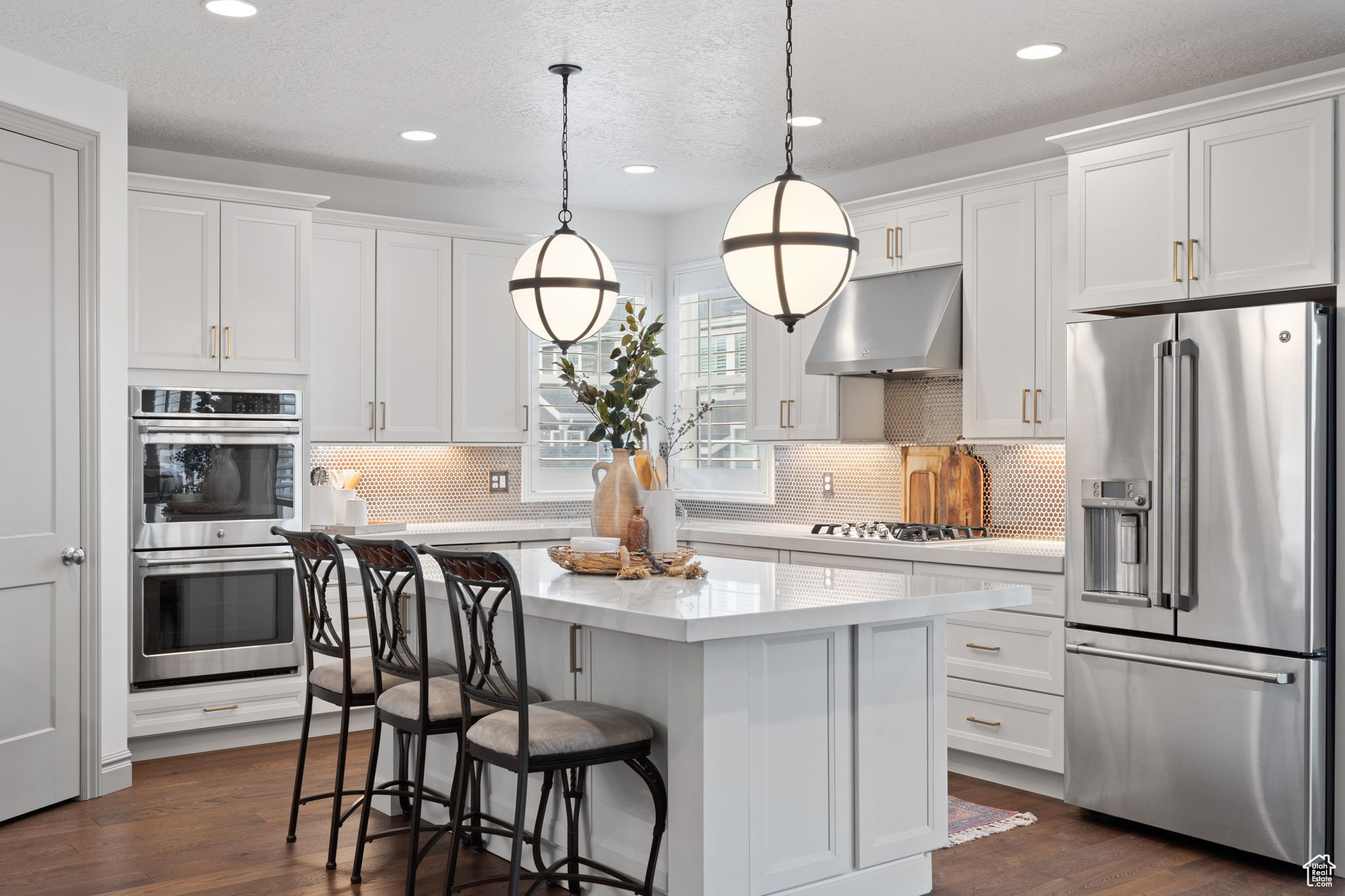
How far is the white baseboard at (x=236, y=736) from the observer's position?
4887 mm

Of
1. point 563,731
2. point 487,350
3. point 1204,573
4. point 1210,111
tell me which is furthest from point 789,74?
point 487,350

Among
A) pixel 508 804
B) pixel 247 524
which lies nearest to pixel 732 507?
pixel 247 524

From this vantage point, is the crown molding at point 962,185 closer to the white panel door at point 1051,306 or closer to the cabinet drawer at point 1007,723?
the white panel door at point 1051,306

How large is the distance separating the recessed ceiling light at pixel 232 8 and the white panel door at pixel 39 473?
3.25 ft

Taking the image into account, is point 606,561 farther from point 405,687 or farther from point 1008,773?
point 1008,773

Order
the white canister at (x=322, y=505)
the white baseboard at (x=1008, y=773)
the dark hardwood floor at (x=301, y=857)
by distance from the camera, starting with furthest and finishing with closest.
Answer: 1. the white canister at (x=322, y=505)
2. the white baseboard at (x=1008, y=773)
3. the dark hardwood floor at (x=301, y=857)

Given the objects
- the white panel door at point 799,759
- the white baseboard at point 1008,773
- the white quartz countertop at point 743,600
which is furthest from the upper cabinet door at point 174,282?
the white baseboard at point 1008,773

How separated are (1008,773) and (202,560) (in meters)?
3.41

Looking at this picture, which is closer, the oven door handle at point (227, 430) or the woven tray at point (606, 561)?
the woven tray at point (606, 561)

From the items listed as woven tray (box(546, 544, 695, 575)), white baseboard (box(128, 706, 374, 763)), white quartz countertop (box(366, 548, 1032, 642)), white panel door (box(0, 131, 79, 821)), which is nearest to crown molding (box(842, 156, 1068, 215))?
white quartz countertop (box(366, 548, 1032, 642))

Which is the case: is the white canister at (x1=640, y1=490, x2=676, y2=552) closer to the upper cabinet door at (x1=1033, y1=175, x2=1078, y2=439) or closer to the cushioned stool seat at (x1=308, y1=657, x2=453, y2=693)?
the cushioned stool seat at (x1=308, y1=657, x2=453, y2=693)

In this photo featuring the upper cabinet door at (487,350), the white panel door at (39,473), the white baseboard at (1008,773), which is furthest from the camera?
the upper cabinet door at (487,350)

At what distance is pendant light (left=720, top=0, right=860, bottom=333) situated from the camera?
2.77 metres

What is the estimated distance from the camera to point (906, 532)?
5035mm
